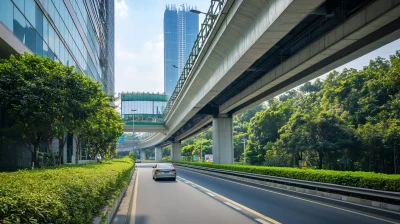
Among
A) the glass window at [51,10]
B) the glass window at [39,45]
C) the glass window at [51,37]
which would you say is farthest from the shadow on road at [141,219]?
the glass window at [51,10]

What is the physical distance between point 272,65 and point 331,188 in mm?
7948

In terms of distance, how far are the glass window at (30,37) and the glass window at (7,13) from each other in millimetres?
2228

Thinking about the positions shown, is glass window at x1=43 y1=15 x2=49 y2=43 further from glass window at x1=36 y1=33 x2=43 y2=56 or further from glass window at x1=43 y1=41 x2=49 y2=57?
glass window at x1=36 y1=33 x2=43 y2=56

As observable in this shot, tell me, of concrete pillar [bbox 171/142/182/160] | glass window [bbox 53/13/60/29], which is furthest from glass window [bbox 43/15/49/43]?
concrete pillar [bbox 171/142/182/160]

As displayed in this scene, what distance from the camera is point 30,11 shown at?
61.9 feet

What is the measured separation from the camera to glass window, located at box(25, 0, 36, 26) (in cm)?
1838

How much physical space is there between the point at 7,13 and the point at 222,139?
928 inches

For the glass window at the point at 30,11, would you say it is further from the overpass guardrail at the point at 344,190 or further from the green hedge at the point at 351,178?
the green hedge at the point at 351,178

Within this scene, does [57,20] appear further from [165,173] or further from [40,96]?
[165,173]

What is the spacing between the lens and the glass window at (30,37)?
1848cm

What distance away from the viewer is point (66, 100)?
16766 mm

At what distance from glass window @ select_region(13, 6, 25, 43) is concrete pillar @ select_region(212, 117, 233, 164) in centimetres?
2135

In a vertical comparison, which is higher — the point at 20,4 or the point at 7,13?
the point at 20,4

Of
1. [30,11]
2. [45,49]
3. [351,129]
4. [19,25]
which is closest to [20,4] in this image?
[19,25]
